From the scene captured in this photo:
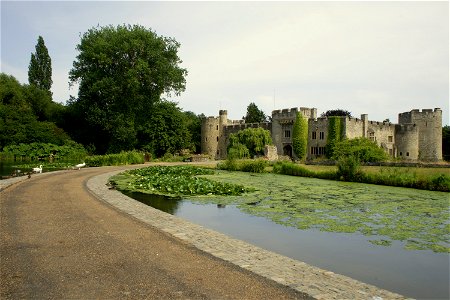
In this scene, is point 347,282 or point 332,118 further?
point 332,118

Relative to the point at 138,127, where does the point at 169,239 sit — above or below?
below

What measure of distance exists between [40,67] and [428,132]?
5931 centimetres

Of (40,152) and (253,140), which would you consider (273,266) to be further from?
(40,152)

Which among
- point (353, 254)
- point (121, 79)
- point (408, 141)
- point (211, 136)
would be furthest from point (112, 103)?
point (353, 254)

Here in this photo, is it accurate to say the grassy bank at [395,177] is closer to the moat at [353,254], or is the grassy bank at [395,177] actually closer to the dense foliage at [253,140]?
the moat at [353,254]

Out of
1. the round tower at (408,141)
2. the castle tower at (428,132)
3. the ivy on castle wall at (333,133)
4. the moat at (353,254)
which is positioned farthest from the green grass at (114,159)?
the castle tower at (428,132)

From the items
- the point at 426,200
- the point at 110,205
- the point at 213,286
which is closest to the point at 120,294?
the point at 213,286

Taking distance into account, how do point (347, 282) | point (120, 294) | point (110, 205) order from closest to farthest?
point (120, 294) → point (347, 282) → point (110, 205)

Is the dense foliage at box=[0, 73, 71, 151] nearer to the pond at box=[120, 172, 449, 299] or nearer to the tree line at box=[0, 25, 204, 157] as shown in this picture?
the tree line at box=[0, 25, 204, 157]

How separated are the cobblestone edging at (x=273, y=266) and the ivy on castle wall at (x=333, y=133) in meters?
39.9

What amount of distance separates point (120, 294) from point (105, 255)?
2024 mm

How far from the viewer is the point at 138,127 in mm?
49969

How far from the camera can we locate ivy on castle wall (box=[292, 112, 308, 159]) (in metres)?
51.6

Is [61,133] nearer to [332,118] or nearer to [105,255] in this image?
[332,118]
